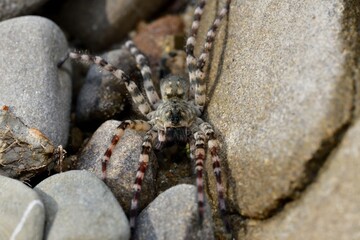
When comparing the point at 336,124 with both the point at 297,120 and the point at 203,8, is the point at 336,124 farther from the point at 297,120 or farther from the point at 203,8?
the point at 203,8

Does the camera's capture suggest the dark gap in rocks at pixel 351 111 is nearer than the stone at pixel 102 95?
Yes

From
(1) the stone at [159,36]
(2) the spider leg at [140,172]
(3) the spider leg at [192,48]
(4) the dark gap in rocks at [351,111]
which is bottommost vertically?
(1) the stone at [159,36]

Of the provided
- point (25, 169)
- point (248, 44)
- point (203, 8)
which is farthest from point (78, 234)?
point (203, 8)

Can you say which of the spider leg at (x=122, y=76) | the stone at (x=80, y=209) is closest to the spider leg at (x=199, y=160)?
the stone at (x=80, y=209)

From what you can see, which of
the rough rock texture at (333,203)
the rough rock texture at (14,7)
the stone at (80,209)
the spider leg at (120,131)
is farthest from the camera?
the rough rock texture at (14,7)

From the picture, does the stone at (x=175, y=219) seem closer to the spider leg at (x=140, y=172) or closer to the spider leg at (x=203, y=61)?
the spider leg at (x=140, y=172)
